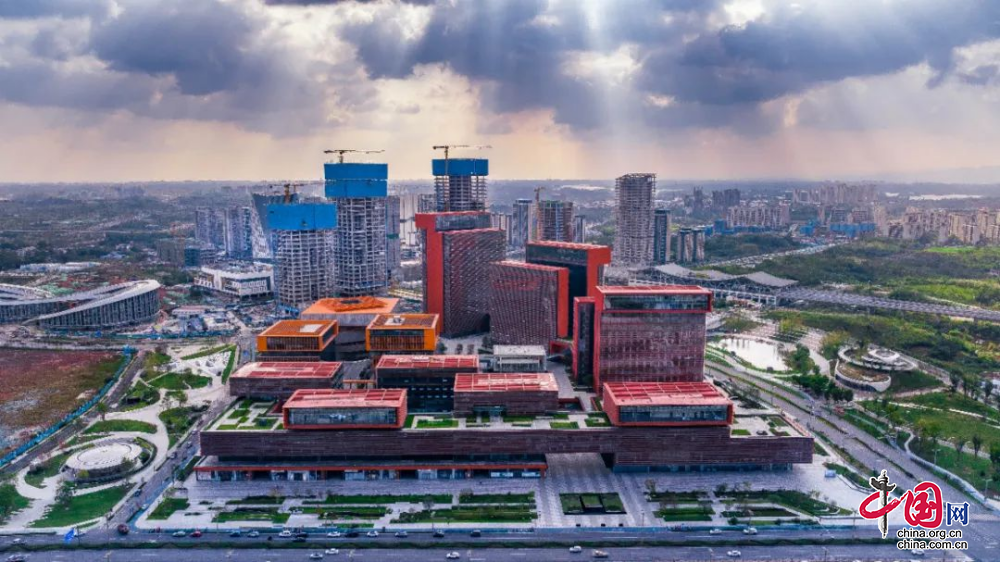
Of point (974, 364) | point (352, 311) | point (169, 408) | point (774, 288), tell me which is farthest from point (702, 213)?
point (169, 408)

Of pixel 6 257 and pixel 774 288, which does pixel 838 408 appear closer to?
pixel 774 288

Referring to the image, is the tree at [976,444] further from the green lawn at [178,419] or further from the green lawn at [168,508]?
the green lawn at [178,419]

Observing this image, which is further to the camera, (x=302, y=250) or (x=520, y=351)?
(x=302, y=250)

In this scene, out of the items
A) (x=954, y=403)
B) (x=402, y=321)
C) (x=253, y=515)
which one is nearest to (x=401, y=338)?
(x=402, y=321)

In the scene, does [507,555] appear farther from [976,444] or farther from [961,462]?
[976,444]

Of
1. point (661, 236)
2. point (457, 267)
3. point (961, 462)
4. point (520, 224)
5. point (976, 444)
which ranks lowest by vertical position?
point (961, 462)

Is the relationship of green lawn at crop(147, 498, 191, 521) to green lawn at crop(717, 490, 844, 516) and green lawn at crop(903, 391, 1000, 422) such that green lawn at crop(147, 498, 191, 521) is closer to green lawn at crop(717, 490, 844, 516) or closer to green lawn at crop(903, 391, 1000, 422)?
green lawn at crop(717, 490, 844, 516)

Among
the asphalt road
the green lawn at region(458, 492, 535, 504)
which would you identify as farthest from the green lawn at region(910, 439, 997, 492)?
the green lawn at region(458, 492, 535, 504)

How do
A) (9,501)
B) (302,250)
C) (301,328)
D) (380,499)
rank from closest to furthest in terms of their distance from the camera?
(9,501)
(380,499)
(301,328)
(302,250)
